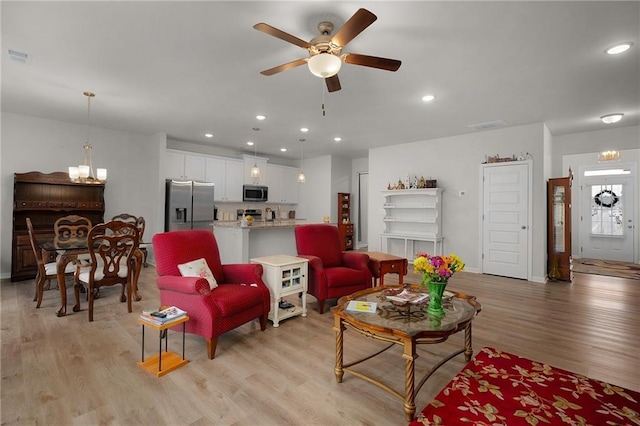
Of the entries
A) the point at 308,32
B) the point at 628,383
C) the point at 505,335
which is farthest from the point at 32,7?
the point at 628,383

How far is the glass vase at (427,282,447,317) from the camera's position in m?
2.15

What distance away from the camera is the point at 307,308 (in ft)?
12.3

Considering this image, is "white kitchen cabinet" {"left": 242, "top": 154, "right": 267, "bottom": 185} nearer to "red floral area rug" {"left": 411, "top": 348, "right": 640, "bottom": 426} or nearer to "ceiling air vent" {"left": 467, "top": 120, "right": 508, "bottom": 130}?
"ceiling air vent" {"left": 467, "top": 120, "right": 508, "bottom": 130}

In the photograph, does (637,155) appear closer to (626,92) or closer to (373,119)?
(626,92)

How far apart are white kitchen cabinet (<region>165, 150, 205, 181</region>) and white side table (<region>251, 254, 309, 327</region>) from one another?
407 centimetres

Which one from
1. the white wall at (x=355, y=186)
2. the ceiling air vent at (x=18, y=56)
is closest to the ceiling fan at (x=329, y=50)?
the ceiling air vent at (x=18, y=56)

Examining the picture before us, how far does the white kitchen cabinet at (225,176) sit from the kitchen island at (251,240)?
2.15 m

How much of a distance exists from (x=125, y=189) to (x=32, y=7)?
175 inches

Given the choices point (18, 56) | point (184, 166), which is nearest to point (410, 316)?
point (18, 56)

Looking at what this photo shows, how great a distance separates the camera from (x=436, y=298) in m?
2.17

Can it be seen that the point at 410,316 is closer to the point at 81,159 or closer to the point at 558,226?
the point at 558,226

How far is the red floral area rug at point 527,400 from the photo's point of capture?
5.72 ft

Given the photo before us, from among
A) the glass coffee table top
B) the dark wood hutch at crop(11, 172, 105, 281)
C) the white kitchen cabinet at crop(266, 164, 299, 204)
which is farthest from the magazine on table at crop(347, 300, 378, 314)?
the white kitchen cabinet at crop(266, 164, 299, 204)

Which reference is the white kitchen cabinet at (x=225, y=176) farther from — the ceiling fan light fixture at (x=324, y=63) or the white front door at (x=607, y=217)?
the white front door at (x=607, y=217)
